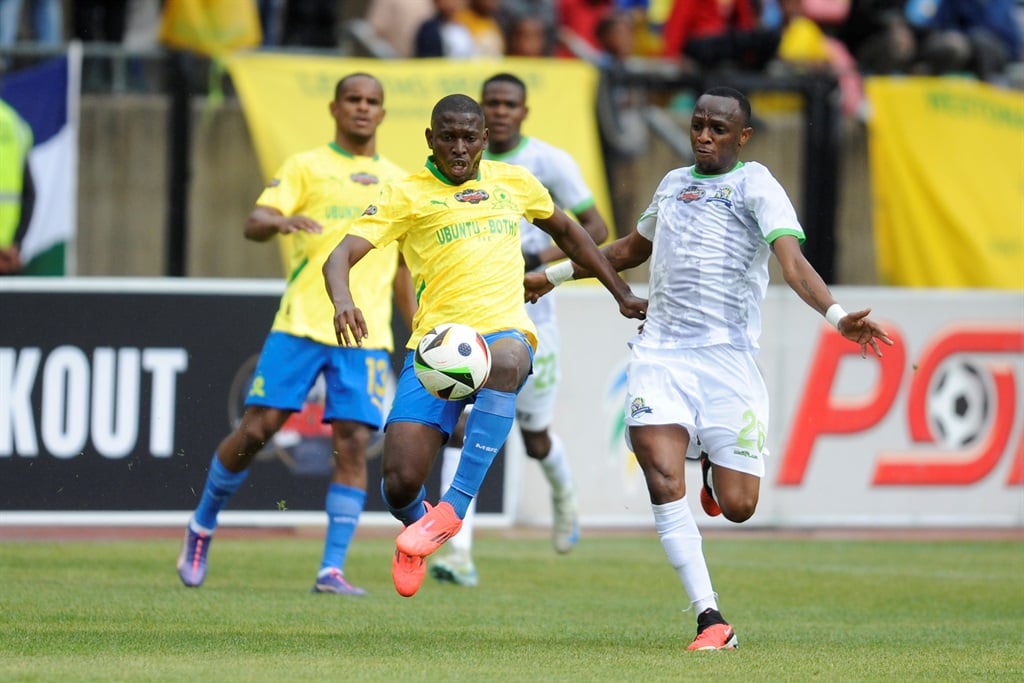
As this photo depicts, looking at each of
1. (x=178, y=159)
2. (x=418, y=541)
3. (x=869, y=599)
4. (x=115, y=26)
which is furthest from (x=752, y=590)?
(x=115, y=26)

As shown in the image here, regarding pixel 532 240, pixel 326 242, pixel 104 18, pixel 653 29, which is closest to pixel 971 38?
pixel 653 29

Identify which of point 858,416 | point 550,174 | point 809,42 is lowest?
point 858,416

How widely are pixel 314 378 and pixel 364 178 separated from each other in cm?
106

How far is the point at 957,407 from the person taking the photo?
13.4 meters

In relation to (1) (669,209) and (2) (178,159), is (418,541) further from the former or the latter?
(2) (178,159)

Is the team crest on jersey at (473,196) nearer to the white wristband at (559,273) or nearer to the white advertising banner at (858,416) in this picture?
the white wristband at (559,273)

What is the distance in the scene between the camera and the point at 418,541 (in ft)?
23.3

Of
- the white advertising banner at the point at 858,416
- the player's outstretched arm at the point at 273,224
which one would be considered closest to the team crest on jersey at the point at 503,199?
the player's outstretched arm at the point at 273,224

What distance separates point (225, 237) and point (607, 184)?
3.11 metres

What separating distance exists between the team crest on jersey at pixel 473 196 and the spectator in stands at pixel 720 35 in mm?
8156

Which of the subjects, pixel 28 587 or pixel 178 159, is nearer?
pixel 28 587

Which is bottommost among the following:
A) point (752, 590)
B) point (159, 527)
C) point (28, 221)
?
point (159, 527)

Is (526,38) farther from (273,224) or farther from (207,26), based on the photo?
(273,224)

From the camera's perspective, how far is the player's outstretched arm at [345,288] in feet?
23.5
